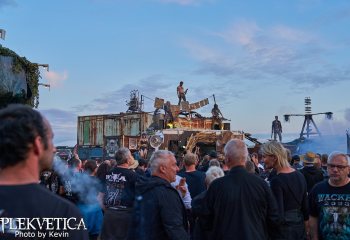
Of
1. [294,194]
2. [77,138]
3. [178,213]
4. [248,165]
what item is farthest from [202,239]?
[77,138]

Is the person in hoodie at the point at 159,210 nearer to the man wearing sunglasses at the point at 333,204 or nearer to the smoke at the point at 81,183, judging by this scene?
the man wearing sunglasses at the point at 333,204

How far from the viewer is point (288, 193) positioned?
533 centimetres

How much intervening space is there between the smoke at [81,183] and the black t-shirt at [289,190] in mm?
2953

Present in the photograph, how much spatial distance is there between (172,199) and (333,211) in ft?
6.19

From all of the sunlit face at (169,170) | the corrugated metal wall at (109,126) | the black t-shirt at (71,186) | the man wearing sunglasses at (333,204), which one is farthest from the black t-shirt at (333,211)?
the corrugated metal wall at (109,126)

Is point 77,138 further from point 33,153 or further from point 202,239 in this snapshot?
point 33,153

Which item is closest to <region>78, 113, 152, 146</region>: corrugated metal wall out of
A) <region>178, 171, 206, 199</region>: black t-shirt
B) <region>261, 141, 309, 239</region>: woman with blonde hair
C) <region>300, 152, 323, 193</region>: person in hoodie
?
<region>300, 152, 323, 193</region>: person in hoodie

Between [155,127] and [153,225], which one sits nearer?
[153,225]

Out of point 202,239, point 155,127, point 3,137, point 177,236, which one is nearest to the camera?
point 3,137

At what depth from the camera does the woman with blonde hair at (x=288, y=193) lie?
5.29 meters

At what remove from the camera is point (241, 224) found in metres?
4.33

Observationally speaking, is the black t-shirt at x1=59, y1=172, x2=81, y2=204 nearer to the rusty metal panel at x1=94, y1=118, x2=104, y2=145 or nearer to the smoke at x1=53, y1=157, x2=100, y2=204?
the smoke at x1=53, y1=157, x2=100, y2=204

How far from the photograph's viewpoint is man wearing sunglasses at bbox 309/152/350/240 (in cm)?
489

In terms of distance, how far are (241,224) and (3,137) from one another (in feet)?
9.42
